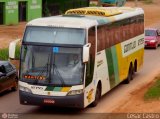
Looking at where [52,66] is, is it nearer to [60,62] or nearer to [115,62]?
[60,62]

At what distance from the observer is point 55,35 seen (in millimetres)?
18109

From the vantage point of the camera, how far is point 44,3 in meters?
60.7

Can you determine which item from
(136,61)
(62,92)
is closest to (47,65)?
(62,92)

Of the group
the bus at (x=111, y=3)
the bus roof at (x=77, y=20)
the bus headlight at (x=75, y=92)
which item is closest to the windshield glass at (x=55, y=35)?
the bus roof at (x=77, y=20)

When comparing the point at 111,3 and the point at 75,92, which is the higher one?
the point at 75,92

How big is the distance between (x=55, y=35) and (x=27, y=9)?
37.3m

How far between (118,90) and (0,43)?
16385 mm

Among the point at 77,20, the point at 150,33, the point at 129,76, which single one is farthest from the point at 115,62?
the point at 150,33

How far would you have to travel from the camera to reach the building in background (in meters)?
51.2

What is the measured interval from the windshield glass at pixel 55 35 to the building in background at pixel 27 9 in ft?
107

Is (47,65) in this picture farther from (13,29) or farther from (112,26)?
(13,29)

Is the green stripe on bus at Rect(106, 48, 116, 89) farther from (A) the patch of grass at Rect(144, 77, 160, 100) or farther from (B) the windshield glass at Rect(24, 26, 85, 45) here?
(B) the windshield glass at Rect(24, 26, 85, 45)

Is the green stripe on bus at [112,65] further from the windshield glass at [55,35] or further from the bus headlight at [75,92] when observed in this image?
the bus headlight at [75,92]

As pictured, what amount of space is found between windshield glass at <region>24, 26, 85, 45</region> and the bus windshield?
0.90ft
